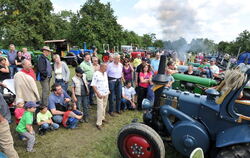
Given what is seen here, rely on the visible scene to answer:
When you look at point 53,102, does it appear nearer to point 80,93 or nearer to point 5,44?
point 80,93

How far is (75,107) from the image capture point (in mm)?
4242

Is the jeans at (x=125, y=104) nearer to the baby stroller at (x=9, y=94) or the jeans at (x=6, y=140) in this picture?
the baby stroller at (x=9, y=94)

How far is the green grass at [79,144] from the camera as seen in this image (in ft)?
10.3

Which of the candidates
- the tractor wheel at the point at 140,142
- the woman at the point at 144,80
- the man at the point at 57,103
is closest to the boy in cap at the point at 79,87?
the man at the point at 57,103

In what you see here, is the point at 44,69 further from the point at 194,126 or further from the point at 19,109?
the point at 194,126

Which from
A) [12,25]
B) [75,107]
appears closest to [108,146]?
[75,107]

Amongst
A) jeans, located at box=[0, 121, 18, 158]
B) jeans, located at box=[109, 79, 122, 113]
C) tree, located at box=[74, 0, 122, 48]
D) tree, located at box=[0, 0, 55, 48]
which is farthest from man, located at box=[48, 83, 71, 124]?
tree, located at box=[74, 0, 122, 48]

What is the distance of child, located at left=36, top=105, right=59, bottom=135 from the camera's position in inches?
146

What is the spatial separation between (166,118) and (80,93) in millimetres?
2378

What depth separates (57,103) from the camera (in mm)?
4109

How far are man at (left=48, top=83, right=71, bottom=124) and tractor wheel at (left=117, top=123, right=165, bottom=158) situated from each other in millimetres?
2041

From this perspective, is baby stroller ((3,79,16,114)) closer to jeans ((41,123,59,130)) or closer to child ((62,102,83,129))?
jeans ((41,123,59,130))

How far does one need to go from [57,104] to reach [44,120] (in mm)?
492

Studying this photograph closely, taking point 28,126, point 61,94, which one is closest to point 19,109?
point 28,126
